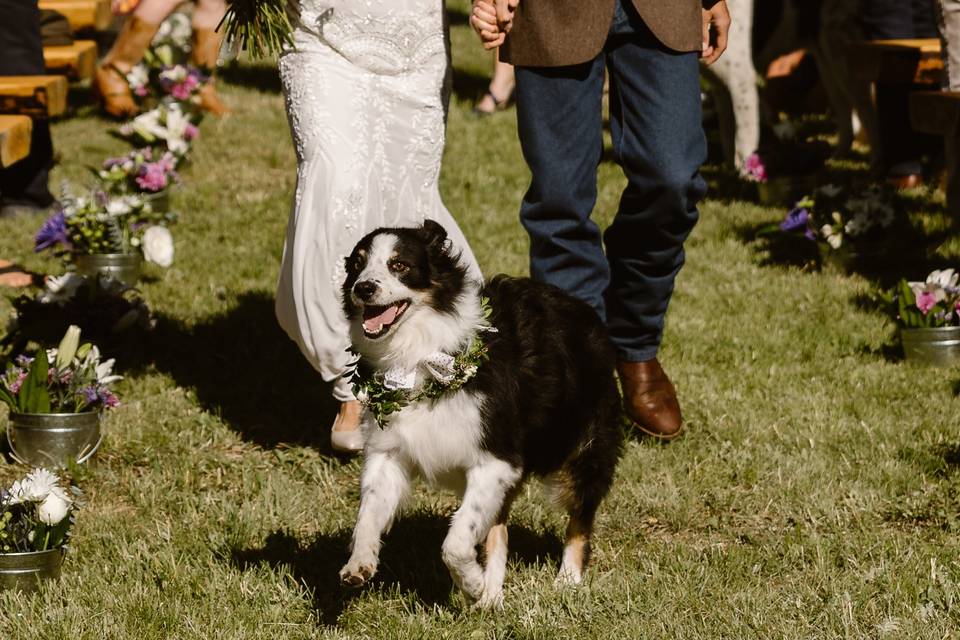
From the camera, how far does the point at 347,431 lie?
4.78 metres

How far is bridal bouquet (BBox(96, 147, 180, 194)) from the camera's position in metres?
7.93

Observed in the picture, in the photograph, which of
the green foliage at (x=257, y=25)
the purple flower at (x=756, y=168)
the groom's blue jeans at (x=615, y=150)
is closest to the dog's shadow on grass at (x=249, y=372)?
the groom's blue jeans at (x=615, y=150)

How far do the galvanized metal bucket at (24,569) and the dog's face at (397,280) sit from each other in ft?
3.91

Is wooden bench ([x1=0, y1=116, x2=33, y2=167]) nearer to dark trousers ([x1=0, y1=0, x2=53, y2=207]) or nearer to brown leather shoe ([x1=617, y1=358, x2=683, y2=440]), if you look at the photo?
dark trousers ([x1=0, y1=0, x2=53, y2=207])

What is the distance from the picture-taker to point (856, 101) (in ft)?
30.6

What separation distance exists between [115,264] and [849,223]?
4.09 metres

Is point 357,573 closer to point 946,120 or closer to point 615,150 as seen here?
point 615,150

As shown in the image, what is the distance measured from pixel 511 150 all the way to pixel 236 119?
264 centimetres

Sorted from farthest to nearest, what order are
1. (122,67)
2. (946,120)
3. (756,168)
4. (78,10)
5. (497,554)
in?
(122,67) < (78,10) < (756,168) < (946,120) < (497,554)

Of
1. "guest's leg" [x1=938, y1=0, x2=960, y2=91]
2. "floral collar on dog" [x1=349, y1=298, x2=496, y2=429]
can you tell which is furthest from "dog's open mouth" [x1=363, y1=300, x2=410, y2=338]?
"guest's leg" [x1=938, y1=0, x2=960, y2=91]

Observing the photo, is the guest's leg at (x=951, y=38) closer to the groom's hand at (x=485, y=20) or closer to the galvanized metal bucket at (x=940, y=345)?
the galvanized metal bucket at (x=940, y=345)

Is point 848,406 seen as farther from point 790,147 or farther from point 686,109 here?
point 790,147

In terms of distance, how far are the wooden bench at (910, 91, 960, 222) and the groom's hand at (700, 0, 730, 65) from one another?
2210mm

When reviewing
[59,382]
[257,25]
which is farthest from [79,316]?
[257,25]
